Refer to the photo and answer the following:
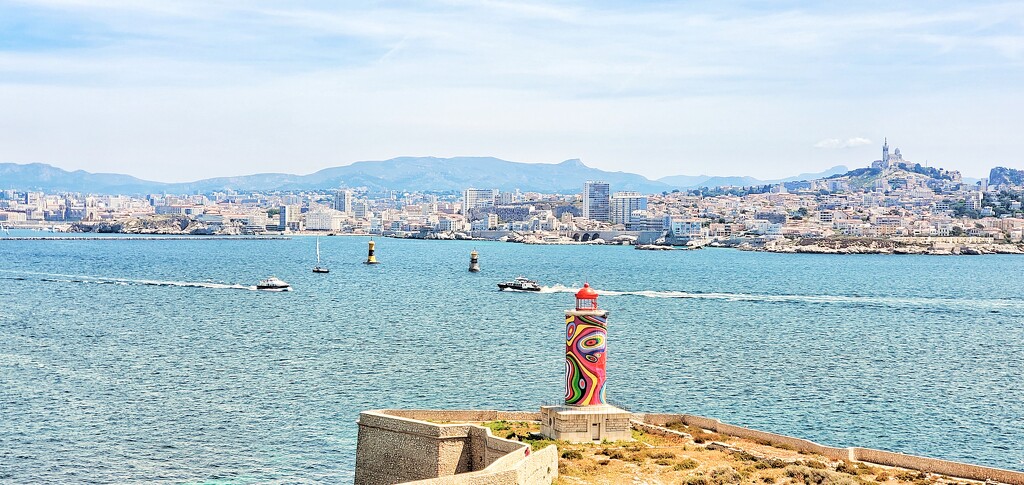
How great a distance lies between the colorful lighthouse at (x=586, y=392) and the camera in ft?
69.0

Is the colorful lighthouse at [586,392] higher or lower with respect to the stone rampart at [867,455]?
higher

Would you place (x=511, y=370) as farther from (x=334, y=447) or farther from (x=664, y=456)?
(x=664, y=456)

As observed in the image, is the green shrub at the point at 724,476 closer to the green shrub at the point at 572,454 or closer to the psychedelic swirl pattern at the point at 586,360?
the green shrub at the point at 572,454

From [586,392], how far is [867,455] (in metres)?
5.30

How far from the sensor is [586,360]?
2144cm

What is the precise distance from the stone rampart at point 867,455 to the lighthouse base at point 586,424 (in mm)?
1451

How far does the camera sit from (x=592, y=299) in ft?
70.7

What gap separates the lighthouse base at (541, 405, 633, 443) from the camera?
20969 mm

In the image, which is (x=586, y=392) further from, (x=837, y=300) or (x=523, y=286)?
(x=523, y=286)

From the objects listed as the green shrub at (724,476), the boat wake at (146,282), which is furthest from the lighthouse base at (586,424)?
the boat wake at (146,282)

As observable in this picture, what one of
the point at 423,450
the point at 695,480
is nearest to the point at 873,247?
the point at 695,480

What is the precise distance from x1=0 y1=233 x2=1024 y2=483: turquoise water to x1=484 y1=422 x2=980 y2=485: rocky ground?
7.95 metres

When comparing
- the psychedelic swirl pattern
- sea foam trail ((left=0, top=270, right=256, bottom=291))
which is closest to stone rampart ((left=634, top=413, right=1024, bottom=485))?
the psychedelic swirl pattern

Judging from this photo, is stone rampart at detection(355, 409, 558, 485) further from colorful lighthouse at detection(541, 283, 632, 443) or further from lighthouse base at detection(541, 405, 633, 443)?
colorful lighthouse at detection(541, 283, 632, 443)
